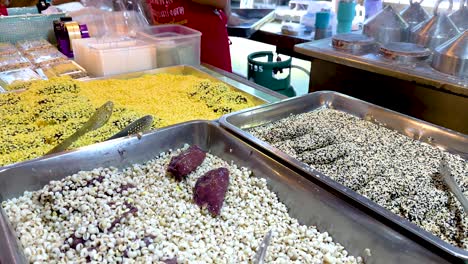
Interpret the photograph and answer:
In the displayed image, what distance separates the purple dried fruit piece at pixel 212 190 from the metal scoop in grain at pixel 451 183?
→ 21.8 inches

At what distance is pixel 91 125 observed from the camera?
1.17 m

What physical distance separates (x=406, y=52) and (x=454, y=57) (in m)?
0.24

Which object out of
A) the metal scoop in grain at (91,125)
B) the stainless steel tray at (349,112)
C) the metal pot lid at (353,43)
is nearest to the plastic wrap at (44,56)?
the metal scoop in grain at (91,125)

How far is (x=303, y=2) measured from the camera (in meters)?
3.84

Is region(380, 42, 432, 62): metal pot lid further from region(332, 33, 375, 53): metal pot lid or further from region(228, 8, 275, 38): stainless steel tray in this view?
region(228, 8, 275, 38): stainless steel tray

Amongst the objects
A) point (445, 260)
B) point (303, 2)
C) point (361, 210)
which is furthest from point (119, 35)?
point (303, 2)

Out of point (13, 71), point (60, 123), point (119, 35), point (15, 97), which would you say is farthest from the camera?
point (119, 35)

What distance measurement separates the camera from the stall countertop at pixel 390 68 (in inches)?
66.1

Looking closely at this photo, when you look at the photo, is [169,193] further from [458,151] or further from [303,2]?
[303,2]

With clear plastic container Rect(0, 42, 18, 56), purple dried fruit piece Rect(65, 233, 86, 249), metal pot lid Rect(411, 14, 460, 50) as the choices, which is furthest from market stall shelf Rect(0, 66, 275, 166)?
metal pot lid Rect(411, 14, 460, 50)

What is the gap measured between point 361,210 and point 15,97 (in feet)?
4.18

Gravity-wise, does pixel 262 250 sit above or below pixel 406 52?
below

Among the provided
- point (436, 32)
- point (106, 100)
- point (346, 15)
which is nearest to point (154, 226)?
point (106, 100)

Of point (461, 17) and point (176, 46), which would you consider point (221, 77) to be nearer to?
point (176, 46)
